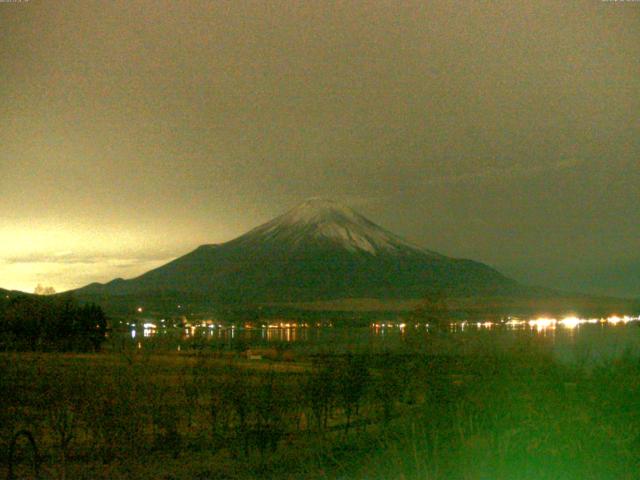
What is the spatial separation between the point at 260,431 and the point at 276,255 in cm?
18269

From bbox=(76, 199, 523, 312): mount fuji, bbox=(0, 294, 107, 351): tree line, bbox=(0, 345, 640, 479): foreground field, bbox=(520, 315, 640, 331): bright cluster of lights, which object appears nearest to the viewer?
bbox=(0, 345, 640, 479): foreground field

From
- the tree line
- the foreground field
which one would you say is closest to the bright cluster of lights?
the foreground field

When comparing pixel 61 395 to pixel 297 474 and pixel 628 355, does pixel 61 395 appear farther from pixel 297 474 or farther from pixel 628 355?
pixel 628 355

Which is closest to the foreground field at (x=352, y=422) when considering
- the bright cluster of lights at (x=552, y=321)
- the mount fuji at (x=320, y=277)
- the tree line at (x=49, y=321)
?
the bright cluster of lights at (x=552, y=321)

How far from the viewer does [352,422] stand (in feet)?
64.7

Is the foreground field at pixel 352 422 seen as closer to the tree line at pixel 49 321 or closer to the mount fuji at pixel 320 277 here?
the tree line at pixel 49 321

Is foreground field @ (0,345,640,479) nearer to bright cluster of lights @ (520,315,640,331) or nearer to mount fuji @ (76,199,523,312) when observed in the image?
bright cluster of lights @ (520,315,640,331)

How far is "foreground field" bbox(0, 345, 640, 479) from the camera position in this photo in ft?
32.8

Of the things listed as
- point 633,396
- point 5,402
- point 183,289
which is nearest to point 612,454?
point 633,396

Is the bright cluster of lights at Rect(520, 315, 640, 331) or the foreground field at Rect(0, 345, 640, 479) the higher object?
the bright cluster of lights at Rect(520, 315, 640, 331)

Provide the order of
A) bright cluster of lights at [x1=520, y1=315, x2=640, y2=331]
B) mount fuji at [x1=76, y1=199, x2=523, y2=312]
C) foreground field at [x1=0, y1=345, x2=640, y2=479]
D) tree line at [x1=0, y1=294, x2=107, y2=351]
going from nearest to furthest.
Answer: foreground field at [x1=0, y1=345, x2=640, y2=479] < bright cluster of lights at [x1=520, y1=315, x2=640, y2=331] < tree line at [x1=0, y1=294, x2=107, y2=351] < mount fuji at [x1=76, y1=199, x2=523, y2=312]

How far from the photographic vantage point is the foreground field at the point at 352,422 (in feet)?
32.8

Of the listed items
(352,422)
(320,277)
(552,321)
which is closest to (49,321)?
(352,422)

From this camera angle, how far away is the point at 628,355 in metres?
13.4
